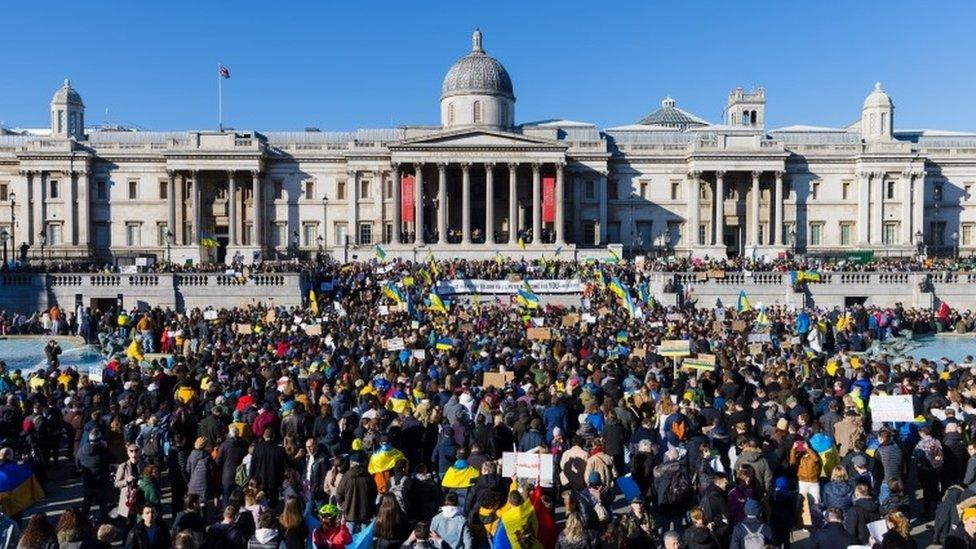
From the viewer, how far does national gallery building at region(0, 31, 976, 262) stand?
229 ft

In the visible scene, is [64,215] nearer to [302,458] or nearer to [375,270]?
[375,270]

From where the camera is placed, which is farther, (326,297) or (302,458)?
(326,297)

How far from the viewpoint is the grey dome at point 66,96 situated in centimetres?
7431

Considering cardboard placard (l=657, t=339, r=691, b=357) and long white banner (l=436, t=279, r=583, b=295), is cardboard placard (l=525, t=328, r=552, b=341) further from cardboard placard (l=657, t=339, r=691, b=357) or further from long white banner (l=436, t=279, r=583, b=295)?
long white banner (l=436, t=279, r=583, b=295)

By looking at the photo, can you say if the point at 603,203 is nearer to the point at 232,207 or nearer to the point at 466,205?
the point at 466,205

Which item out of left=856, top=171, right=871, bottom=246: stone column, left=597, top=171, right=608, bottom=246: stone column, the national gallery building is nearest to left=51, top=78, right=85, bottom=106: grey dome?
the national gallery building

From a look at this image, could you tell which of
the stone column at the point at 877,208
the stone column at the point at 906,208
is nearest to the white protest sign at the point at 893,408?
the stone column at the point at 877,208

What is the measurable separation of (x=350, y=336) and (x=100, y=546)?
19.4m

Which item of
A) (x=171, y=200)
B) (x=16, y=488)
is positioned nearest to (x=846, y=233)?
(x=171, y=200)

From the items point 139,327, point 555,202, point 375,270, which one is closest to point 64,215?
point 375,270

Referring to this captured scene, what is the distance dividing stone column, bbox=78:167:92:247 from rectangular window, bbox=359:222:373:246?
866 inches

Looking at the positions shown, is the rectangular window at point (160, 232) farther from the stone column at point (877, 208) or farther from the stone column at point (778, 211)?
the stone column at point (877, 208)

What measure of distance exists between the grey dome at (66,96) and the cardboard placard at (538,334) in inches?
2410

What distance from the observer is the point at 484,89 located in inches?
2872
